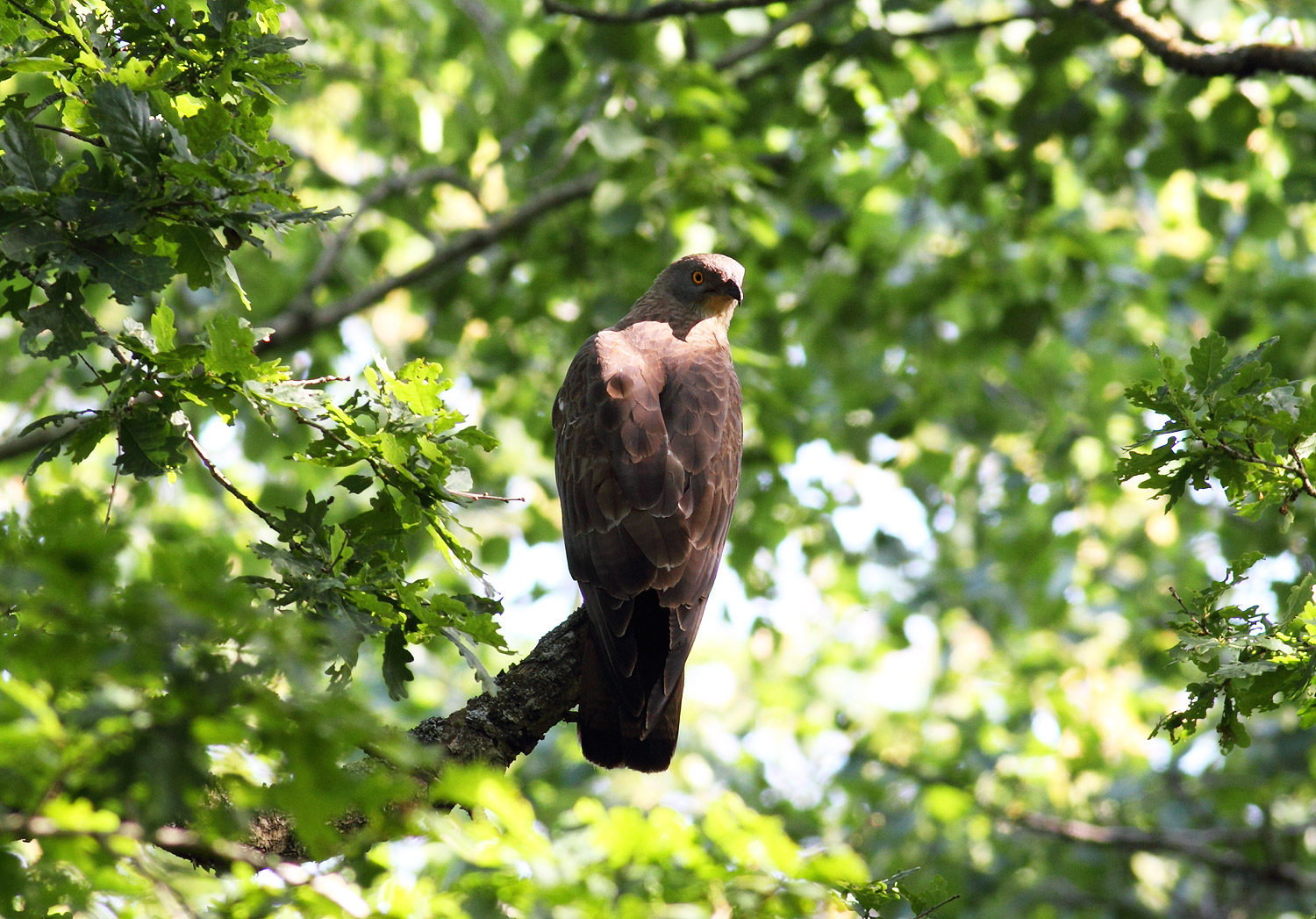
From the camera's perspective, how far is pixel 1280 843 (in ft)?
23.1

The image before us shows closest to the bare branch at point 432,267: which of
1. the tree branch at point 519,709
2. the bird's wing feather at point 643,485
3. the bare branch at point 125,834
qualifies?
the bird's wing feather at point 643,485

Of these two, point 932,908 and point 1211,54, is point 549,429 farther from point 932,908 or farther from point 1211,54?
point 932,908

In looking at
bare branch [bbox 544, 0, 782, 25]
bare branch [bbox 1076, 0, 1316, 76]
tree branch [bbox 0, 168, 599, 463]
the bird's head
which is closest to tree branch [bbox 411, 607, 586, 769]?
the bird's head

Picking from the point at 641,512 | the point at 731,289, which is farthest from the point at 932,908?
the point at 731,289

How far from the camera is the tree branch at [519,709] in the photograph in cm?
269

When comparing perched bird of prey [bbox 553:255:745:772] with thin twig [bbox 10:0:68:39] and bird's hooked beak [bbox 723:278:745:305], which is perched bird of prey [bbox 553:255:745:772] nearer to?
bird's hooked beak [bbox 723:278:745:305]

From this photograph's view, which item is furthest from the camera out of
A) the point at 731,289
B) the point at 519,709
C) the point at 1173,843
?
the point at 1173,843

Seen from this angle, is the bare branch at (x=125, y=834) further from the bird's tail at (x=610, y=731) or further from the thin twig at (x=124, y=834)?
the bird's tail at (x=610, y=731)

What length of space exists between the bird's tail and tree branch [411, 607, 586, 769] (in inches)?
2.0

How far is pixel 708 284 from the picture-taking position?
4.71m

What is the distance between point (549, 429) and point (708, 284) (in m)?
2.01

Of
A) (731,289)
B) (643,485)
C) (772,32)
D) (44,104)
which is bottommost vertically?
(44,104)

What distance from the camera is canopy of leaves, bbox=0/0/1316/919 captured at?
4.85 feet

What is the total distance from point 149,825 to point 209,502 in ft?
25.7
